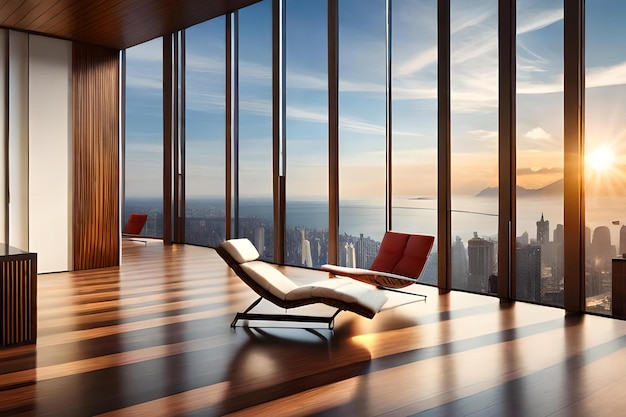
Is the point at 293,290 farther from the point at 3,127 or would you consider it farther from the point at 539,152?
the point at 3,127

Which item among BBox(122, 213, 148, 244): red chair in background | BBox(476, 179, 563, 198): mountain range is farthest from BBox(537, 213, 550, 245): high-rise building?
BBox(122, 213, 148, 244): red chair in background

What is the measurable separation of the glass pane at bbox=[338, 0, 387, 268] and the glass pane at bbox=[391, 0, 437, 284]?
0.22 meters

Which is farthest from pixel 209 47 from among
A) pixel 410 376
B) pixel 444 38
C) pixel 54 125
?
pixel 410 376

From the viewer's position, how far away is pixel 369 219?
743 centimetres

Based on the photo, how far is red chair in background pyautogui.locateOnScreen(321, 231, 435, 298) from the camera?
5754 millimetres

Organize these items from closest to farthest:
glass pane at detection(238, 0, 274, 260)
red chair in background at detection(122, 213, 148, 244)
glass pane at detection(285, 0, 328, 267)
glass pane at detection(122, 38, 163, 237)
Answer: glass pane at detection(285, 0, 328, 267), glass pane at detection(238, 0, 274, 260), red chair in background at detection(122, 213, 148, 244), glass pane at detection(122, 38, 163, 237)

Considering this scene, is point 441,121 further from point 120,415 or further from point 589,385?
point 120,415

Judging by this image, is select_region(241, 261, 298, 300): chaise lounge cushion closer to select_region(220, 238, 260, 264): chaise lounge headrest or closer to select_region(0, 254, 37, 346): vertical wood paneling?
select_region(220, 238, 260, 264): chaise lounge headrest

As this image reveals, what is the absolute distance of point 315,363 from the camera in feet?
12.0

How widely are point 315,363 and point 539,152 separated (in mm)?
3554

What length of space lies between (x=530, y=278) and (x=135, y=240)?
866cm

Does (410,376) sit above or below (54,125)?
below

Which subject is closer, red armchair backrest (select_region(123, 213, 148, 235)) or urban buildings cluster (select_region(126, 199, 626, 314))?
urban buildings cluster (select_region(126, 199, 626, 314))

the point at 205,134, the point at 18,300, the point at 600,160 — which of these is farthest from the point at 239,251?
the point at 205,134
